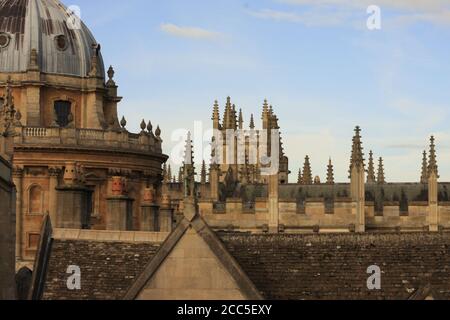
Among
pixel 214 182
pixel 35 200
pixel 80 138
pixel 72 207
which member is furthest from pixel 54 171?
pixel 72 207

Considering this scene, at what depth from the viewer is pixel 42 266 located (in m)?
31.7

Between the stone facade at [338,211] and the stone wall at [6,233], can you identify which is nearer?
the stone wall at [6,233]

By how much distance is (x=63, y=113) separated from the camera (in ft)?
296

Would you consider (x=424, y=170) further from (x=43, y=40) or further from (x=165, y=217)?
(x=165, y=217)

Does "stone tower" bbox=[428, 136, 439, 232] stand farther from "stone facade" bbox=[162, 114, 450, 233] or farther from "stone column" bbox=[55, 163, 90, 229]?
A: "stone column" bbox=[55, 163, 90, 229]

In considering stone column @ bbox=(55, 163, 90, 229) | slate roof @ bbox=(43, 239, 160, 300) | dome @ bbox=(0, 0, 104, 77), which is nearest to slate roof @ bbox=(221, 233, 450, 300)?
slate roof @ bbox=(43, 239, 160, 300)

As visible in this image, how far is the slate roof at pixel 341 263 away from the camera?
3028 centimetres

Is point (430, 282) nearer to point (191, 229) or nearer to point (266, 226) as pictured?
point (191, 229)

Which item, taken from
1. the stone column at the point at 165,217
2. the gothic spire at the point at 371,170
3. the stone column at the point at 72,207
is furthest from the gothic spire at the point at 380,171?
the stone column at the point at 72,207

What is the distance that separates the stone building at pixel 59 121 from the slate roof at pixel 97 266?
41875 mm

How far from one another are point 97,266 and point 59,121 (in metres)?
58.4

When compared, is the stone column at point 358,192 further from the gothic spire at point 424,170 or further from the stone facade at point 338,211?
the gothic spire at point 424,170
